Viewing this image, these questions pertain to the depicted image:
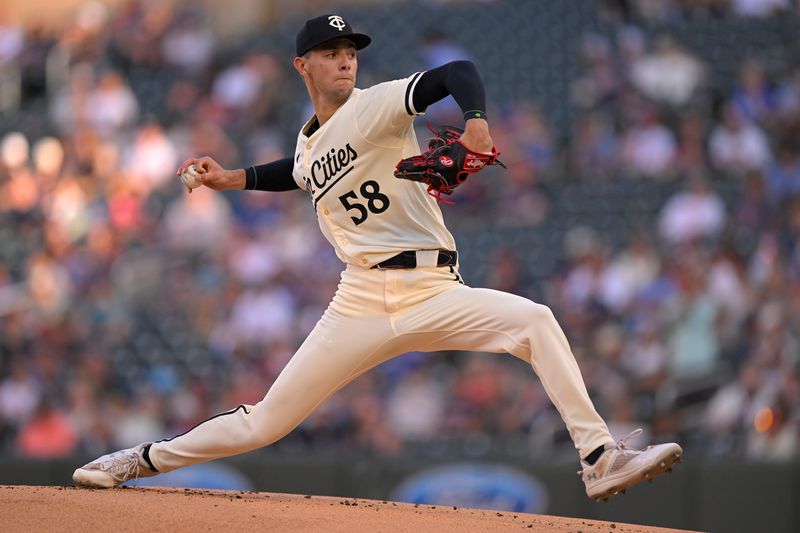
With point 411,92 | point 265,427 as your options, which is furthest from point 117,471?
point 411,92

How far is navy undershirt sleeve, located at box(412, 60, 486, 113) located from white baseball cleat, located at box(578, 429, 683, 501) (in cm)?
141

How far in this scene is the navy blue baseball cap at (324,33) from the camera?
5.19 m

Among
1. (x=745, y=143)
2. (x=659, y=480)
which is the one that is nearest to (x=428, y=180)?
(x=659, y=480)

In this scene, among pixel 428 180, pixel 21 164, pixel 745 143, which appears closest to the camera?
pixel 428 180

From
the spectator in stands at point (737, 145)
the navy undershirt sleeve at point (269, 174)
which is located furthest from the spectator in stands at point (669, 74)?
the navy undershirt sleeve at point (269, 174)

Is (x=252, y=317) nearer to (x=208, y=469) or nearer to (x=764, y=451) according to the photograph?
(x=208, y=469)

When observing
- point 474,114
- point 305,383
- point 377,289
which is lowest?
point 305,383

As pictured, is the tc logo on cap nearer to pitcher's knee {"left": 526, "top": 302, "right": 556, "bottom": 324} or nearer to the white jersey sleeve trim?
the white jersey sleeve trim

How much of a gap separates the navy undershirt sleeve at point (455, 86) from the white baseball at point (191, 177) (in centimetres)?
126

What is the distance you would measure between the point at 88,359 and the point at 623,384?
16.7ft

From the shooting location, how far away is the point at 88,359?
11.5 m

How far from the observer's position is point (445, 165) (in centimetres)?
452

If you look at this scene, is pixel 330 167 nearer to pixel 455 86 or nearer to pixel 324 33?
pixel 324 33

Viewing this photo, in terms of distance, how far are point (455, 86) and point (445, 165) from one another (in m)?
0.30
